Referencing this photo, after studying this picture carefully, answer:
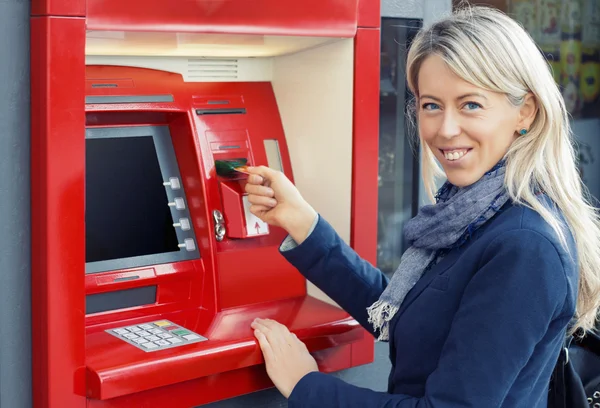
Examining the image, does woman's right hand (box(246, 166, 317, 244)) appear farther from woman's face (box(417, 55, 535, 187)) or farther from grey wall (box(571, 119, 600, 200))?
grey wall (box(571, 119, 600, 200))

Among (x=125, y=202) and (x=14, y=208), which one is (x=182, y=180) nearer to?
(x=125, y=202)

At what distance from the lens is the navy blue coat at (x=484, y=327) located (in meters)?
1.63

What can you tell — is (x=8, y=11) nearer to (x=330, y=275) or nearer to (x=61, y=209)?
(x=61, y=209)

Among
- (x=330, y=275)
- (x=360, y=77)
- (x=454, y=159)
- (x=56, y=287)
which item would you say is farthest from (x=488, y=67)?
(x=56, y=287)

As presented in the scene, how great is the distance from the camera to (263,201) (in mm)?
2133

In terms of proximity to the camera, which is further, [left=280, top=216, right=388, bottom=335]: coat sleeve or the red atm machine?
[left=280, top=216, right=388, bottom=335]: coat sleeve

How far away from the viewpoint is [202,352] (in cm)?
193

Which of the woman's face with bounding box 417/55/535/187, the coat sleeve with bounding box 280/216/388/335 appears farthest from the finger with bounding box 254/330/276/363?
the woman's face with bounding box 417/55/535/187

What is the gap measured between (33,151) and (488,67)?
1.01 metres

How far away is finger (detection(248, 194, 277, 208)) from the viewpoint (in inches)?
84.0

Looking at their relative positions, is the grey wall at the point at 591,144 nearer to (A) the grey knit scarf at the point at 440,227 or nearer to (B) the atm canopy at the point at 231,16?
(B) the atm canopy at the point at 231,16

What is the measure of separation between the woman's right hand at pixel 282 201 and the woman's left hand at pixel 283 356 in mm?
253

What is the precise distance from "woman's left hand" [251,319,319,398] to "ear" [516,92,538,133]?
0.76 m

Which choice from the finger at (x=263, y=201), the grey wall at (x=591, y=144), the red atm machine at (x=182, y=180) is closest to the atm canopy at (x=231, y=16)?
the red atm machine at (x=182, y=180)
